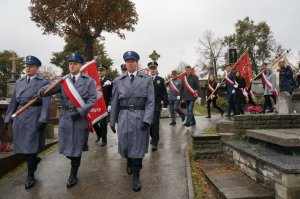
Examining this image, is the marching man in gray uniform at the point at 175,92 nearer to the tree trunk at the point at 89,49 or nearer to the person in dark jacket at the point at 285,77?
the person in dark jacket at the point at 285,77

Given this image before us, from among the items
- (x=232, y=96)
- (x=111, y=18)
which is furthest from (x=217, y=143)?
(x=111, y=18)

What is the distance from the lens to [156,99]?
821 centimetres

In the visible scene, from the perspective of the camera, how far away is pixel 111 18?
26938mm

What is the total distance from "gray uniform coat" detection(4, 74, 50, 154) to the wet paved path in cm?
71

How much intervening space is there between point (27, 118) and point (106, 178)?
1711 mm

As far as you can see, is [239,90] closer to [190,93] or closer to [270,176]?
[190,93]

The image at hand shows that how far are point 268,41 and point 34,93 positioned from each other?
50060mm

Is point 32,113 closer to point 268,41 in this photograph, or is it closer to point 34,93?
point 34,93

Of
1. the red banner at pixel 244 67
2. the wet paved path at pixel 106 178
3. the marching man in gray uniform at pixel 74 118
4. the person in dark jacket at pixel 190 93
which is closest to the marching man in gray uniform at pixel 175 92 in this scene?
the person in dark jacket at pixel 190 93

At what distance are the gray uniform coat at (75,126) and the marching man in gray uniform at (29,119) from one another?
1.14ft

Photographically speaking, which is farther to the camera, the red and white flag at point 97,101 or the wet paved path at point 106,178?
the red and white flag at point 97,101

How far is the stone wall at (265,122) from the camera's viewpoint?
6.73 m

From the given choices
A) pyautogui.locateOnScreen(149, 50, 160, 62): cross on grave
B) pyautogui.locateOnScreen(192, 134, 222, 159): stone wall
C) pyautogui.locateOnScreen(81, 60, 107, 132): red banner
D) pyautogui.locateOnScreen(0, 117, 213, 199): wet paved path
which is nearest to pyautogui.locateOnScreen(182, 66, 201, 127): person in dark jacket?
pyautogui.locateOnScreen(149, 50, 160, 62): cross on grave

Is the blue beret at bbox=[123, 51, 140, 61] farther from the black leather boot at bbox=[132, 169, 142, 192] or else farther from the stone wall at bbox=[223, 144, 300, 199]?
the stone wall at bbox=[223, 144, 300, 199]
